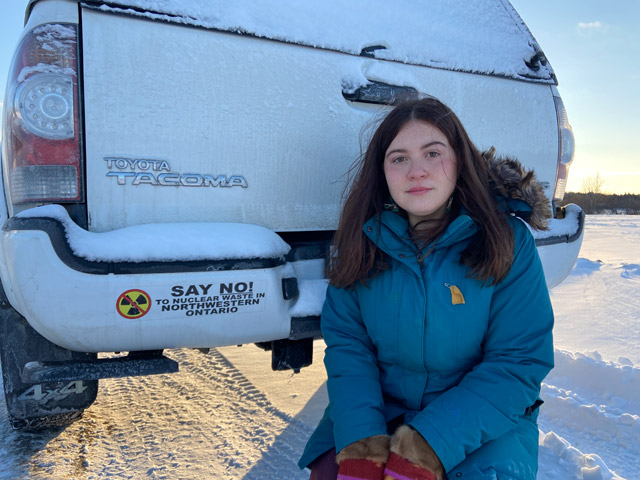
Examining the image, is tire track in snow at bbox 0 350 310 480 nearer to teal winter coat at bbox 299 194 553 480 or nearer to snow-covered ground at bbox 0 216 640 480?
snow-covered ground at bbox 0 216 640 480

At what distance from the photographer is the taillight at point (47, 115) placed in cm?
173

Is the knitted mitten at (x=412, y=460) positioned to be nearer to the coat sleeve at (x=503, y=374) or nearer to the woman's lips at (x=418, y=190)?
the coat sleeve at (x=503, y=374)

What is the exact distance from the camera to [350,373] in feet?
5.32

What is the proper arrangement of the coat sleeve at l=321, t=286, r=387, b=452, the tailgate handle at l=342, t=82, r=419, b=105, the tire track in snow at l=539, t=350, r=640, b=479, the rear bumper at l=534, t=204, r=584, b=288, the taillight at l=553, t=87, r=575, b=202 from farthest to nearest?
the taillight at l=553, t=87, r=575, b=202 < the rear bumper at l=534, t=204, r=584, b=288 < the tire track in snow at l=539, t=350, r=640, b=479 < the tailgate handle at l=342, t=82, r=419, b=105 < the coat sleeve at l=321, t=286, r=387, b=452

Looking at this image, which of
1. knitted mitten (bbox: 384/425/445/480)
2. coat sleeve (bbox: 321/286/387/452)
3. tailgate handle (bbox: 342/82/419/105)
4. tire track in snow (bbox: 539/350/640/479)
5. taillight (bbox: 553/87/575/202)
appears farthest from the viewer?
taillight (bbox: 553/87/575/202)

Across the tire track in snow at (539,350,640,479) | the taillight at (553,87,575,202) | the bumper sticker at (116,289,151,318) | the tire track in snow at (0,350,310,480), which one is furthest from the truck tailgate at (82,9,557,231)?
the tire track in snow at (539,350,640,479)

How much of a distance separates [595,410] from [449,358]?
5.54 ft

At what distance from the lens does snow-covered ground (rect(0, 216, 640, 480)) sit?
7.50ft

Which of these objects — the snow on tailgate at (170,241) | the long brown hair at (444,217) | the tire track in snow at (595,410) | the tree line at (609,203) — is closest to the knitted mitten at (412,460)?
the long brown hair at (444,217)

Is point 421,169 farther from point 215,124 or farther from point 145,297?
point 145,297

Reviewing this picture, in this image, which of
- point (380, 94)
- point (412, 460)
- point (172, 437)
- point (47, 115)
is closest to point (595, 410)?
point (412, 460)

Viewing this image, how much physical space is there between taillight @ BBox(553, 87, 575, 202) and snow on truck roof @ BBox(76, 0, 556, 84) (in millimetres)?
179

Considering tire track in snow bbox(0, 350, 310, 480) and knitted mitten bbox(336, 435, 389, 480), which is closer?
knitted mitten bbox(336, 435, 389, 480)

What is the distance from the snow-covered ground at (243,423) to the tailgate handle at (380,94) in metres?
1.69
